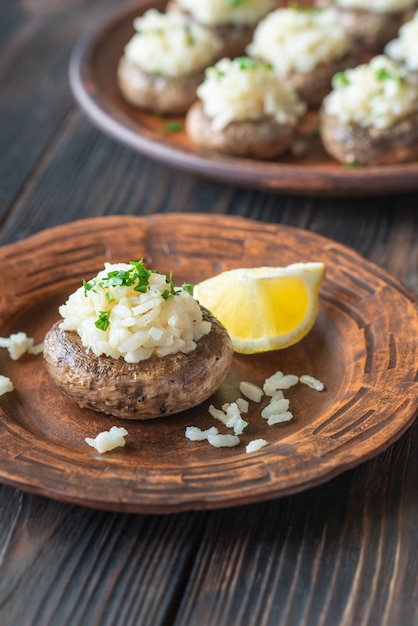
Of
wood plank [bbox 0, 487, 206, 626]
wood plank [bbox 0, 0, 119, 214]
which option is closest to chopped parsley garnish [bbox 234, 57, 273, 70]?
wood plank [bbox 0, 0, 119, 214]

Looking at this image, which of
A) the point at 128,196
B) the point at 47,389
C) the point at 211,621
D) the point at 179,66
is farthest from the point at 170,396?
the point at 179,66

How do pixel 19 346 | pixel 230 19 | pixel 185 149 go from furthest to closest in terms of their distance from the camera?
pixel 230 19
pixel 185 149
pixel 19 346

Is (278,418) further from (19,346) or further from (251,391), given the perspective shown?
(19,346)

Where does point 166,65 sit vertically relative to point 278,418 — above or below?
below

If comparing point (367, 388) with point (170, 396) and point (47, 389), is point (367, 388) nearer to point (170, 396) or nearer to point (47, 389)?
→ point (170, 396)

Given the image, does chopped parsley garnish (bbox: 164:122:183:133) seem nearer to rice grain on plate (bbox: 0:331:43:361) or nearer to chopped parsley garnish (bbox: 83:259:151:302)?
rice grain on plate (bbox: 0:331:43:361)

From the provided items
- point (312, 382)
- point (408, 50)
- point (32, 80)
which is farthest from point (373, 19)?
point (312, 382)

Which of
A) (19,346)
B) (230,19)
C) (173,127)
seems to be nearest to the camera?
(19,346)
